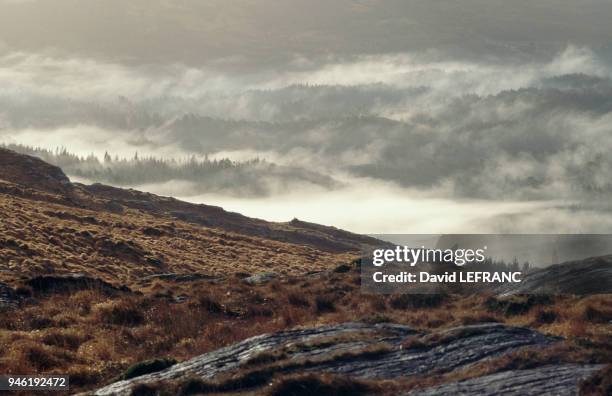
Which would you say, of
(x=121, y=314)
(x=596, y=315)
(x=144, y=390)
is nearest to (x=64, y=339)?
(x=121, y=314)

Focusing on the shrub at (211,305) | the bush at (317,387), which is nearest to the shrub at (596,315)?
the bush at (317,387)

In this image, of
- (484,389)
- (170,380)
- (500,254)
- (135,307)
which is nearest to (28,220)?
(135,307)

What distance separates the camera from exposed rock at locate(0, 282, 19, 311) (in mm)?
29378

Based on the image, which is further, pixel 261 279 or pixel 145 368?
pixel 261 279

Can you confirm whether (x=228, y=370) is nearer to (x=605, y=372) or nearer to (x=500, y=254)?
(x=605, y=372)

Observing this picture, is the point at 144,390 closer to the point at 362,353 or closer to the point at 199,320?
the point at 362,353

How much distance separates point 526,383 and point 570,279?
18.0 meters

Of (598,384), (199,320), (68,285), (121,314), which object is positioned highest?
(68,285)

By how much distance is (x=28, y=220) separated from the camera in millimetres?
77625

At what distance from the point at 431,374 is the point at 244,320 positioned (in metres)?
16.8

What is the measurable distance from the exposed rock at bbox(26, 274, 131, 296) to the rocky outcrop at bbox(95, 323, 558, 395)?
19.1 m

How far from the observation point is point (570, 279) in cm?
2953

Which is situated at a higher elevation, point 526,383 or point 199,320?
point 526,383

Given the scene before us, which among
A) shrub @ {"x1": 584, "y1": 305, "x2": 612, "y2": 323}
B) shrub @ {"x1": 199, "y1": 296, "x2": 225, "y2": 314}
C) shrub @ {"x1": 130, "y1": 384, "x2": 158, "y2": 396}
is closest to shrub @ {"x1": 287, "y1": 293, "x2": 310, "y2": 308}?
shrub @ {"x1": 199, "y1": 296, "x2": 225, "y2": 314}
